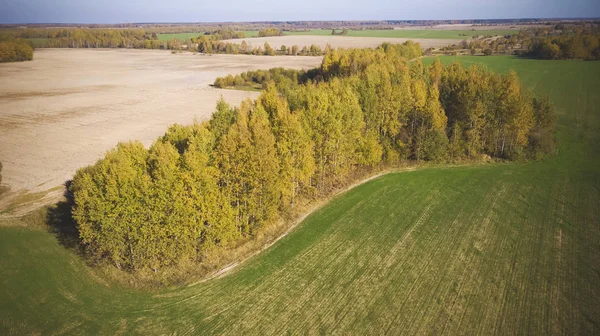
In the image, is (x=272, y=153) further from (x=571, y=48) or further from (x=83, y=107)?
(x=571, y=48)

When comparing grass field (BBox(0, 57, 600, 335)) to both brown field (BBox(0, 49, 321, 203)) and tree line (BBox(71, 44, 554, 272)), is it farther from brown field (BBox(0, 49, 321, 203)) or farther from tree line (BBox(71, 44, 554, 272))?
brown field (BBox(0, 49, 321, 203))

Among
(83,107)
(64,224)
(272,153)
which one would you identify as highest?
(83,107)

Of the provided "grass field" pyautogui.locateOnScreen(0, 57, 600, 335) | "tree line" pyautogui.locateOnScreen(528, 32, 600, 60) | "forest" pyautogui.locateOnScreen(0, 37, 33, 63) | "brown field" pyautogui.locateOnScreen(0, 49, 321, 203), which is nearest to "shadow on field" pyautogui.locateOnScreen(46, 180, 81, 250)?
"grass field" pyautogui.locateOnScreen(0, 57, 600, 335)

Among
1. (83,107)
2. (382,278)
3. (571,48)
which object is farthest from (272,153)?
(571,48)

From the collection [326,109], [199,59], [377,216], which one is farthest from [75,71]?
[377,216]

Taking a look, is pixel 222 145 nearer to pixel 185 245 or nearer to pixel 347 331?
pixel 185 245

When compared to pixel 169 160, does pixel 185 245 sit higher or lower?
lower
